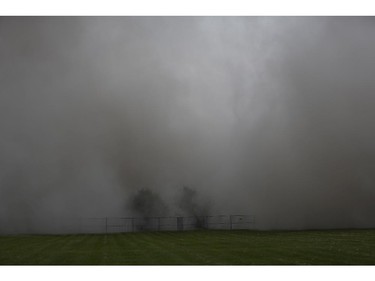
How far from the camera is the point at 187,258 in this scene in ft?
88.1

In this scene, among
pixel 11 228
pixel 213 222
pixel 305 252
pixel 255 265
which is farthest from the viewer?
pixel 213 222

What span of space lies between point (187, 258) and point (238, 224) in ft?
202

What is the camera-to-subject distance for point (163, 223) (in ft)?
305

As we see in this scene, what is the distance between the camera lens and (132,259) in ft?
88.3

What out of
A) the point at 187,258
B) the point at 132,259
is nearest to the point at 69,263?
the point at 132,259

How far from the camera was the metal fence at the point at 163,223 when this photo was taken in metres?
84.9

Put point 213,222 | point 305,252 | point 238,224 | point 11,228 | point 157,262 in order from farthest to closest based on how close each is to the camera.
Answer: point 213,222
point 238,224
point 11,228
point 305,252
point 157,262

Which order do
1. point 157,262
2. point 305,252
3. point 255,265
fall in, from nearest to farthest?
point 255,265
point 157,262
point 305,252

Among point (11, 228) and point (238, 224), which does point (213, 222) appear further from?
point (11, 228)

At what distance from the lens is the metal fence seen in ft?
279

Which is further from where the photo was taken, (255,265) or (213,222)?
(213,222)

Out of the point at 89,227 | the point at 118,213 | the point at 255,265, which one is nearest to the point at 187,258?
the point at 255,265

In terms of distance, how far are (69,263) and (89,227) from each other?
5986 centimetres

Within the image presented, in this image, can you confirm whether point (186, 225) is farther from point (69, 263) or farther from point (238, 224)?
point (69, 263)
